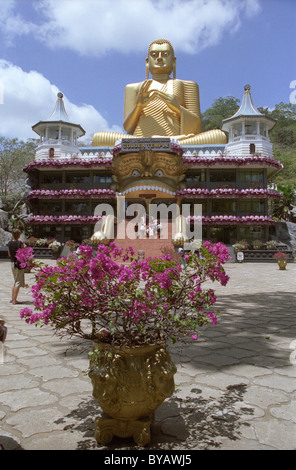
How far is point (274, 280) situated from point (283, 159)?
109ft

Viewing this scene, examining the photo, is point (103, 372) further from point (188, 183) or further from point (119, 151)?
point (188, 183)

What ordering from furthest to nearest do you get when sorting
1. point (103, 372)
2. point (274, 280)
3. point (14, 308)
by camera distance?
1. point (274, 280)
2. point (14, 308)
3. point (103, 372)

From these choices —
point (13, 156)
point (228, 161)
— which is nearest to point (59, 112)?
point (13, 156)

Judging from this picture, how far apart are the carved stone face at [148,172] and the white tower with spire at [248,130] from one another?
450cm

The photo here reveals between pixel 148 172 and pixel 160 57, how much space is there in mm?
10205

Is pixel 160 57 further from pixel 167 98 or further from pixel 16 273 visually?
pixel 16 273

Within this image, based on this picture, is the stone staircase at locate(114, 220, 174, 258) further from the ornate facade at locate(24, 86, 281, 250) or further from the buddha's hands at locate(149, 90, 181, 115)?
the buddha's hands at locate(149, 90, 181, 115)

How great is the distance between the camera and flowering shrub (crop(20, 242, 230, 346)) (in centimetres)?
272

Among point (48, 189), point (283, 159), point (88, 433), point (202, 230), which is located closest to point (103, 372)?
point (88, 433)

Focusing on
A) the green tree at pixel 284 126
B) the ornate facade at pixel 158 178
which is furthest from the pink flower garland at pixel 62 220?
the green tree at pixel 284 126

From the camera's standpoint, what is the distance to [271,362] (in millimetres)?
4520

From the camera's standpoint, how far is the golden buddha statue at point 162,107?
28.2m

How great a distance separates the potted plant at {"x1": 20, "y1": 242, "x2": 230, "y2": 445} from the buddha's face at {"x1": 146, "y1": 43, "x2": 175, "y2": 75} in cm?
2953

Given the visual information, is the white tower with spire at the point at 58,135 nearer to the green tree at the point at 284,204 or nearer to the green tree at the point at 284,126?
the green tree at the point at 284,204
